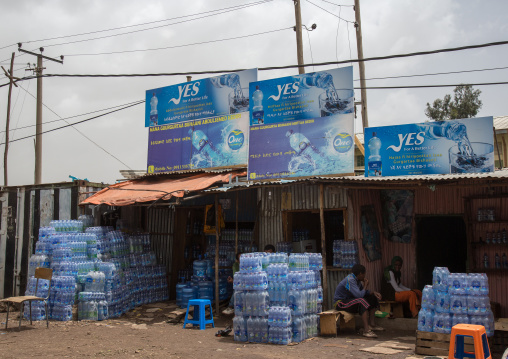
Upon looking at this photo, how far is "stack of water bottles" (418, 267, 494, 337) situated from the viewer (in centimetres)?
868

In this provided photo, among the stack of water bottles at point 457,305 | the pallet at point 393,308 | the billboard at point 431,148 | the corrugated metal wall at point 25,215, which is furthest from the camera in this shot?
the corrugated metal wall at point 25,215

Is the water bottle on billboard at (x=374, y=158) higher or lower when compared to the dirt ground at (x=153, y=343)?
higher

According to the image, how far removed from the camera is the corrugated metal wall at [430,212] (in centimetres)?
1185

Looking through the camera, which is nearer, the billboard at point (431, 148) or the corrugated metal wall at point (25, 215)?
the billboard at point (431, 148)

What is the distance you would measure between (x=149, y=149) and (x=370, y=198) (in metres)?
7.36

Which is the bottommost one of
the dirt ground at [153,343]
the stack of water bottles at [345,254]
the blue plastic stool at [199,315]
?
the dirt ground at [153,343]

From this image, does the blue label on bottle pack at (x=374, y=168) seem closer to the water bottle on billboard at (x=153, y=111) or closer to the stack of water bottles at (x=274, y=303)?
the stack of water bottles at (x=274, y=303)

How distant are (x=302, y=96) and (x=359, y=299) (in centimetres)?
583

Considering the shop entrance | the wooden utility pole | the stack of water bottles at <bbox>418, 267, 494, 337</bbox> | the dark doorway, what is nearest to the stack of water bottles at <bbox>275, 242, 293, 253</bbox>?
the shop entrance

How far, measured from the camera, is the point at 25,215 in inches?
631

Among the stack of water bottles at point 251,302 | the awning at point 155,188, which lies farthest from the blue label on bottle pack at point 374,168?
the stack of water bottles at point 251,302

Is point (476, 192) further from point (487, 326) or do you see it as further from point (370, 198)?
point (487, 326)

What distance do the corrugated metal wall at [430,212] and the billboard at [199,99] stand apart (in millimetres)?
4737

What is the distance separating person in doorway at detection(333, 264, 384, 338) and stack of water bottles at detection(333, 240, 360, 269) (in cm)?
116
